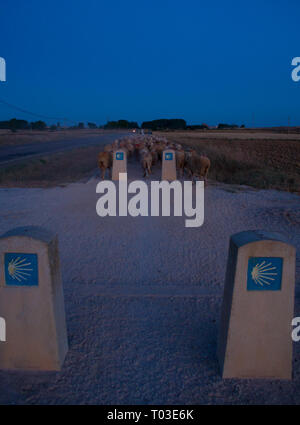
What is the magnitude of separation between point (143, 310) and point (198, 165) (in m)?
9.03

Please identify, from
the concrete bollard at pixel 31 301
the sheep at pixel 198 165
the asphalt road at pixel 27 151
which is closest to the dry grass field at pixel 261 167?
the sheep at pixel 198 165

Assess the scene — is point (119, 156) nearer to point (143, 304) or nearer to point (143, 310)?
point (143, 304)

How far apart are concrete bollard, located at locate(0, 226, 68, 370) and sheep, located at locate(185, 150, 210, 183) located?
9767 millimetres

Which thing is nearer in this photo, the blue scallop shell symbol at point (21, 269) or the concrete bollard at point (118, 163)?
the blue scallop shell symbol at point (21, 269)

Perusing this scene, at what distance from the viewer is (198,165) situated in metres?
12.8

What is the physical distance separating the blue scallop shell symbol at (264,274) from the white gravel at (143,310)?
3.07ft

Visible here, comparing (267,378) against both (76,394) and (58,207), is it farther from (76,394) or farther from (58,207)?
(58,207)

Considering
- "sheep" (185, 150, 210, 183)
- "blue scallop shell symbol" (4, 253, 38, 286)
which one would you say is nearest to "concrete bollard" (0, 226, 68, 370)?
"blue scallop shell symbol" (4, 253, 38, 286)

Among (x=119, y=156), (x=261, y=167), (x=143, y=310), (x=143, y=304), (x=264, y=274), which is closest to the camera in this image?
(x=264, y=274)

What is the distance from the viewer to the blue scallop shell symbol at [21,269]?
310 centimetres

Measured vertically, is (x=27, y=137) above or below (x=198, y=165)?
above

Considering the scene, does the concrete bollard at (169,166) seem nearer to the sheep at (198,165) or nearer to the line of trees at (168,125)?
the sheep at (198,165)

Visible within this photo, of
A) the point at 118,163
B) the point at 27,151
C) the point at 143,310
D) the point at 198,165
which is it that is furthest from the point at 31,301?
the point at 27,151
